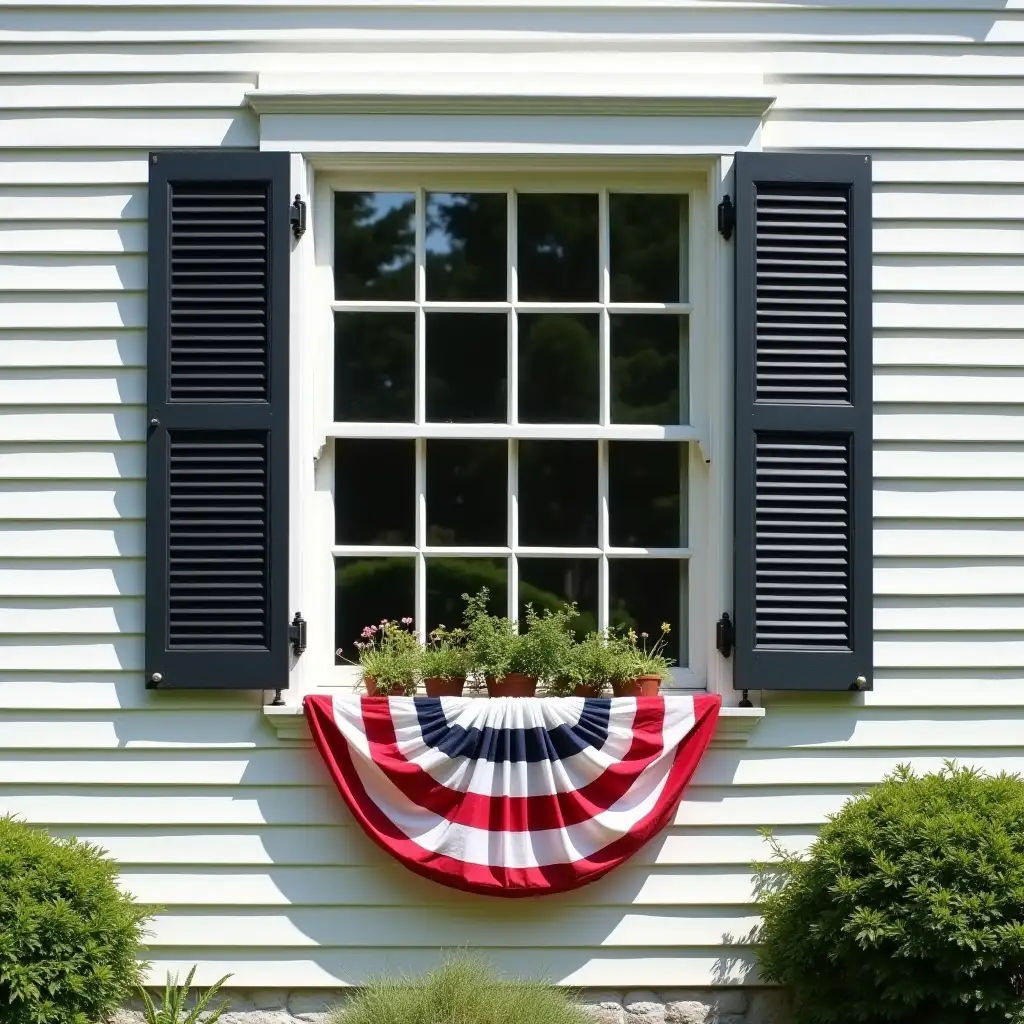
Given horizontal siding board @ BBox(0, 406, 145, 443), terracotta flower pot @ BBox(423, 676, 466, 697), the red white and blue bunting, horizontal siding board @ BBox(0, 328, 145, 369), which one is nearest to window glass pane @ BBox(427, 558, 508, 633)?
terracotta flower pot @ BBox(423, 676, 466, 697)

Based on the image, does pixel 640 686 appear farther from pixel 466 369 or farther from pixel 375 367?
pixel 375 367

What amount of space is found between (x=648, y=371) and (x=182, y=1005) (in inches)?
104

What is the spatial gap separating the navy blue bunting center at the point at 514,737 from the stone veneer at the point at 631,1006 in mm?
844

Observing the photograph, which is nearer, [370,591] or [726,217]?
[726,217]

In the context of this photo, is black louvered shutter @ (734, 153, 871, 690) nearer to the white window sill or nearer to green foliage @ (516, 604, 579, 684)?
the white window sill

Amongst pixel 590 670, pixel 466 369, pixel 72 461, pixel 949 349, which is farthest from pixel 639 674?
pixel 72 461

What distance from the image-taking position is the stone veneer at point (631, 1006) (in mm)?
4055

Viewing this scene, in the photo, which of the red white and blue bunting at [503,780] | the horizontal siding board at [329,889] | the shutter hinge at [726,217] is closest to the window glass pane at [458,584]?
the red white and blue bunting at [503,780]

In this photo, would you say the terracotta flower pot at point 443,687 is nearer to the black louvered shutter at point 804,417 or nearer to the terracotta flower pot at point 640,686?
the terracotta flower pot at point 640,686

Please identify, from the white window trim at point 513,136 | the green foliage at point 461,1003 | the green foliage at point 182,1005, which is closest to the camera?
the green foliage at point 461,1003

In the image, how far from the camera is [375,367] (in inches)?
169

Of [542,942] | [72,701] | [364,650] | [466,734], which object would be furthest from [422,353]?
[542,942]

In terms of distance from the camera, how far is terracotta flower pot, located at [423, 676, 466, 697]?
4059mm

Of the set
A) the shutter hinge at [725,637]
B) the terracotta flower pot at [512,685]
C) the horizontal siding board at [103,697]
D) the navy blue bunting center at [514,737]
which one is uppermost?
the shutter hinge at [725,637]
